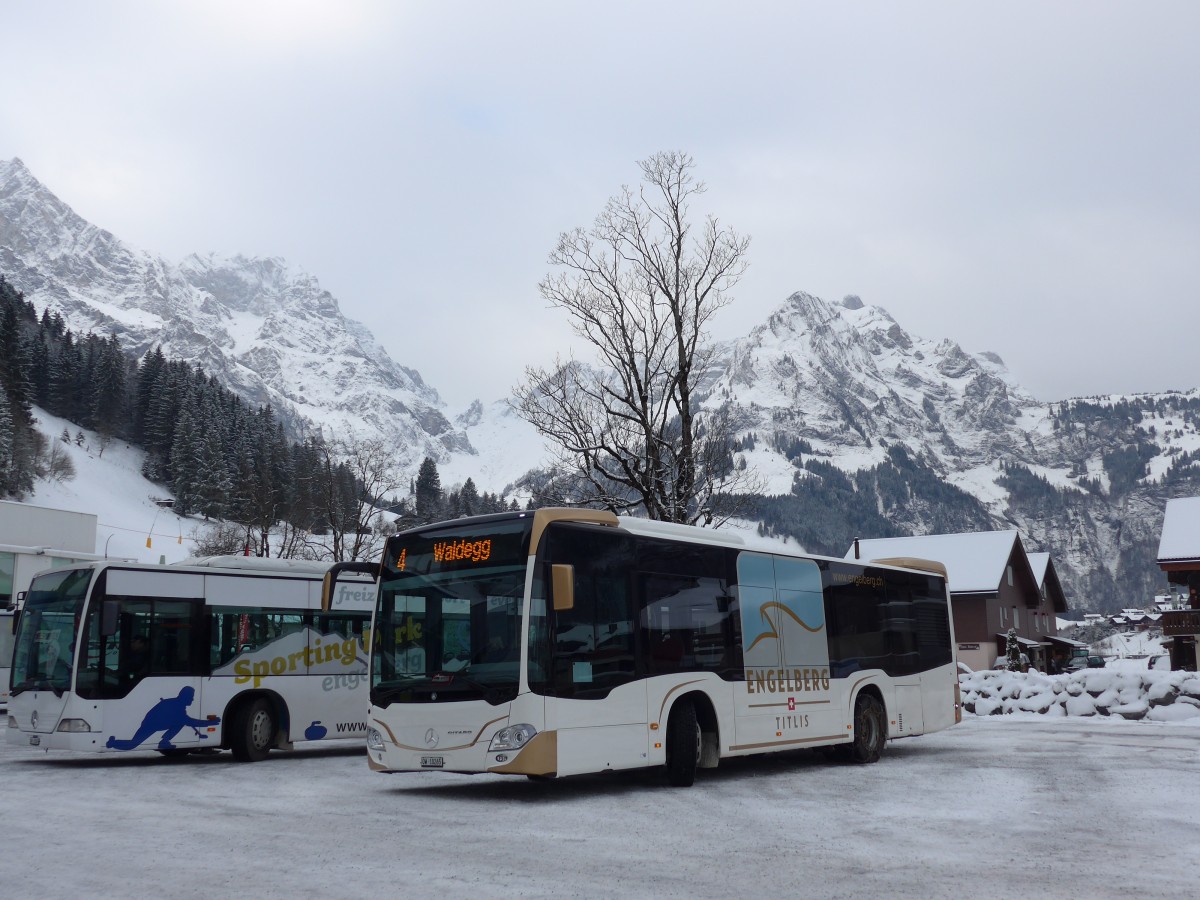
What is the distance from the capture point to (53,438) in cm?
10044

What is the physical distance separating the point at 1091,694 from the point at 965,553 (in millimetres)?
41057

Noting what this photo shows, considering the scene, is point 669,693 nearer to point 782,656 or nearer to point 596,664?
point 596,664

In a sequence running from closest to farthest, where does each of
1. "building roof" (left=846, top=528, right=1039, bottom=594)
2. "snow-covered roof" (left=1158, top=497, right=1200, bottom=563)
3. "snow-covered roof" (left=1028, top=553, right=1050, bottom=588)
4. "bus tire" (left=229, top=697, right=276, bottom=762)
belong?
"bus tire" (left=229, top=697, right=276, bottom=762), "snow-covered roof" (left=1158, top=497, right=1200, bottom=563), "building roof" (left=846, top=528, right=1039, bottom=594), "snow-covered roof" (left=1028, top=553, right=1050, bottom=588)

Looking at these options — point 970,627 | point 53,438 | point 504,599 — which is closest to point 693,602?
point 504,599

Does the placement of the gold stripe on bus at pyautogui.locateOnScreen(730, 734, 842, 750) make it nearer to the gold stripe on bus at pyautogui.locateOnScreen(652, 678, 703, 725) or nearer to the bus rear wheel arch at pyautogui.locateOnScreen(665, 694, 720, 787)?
the bus rear wheel arch at pyautogui.locateOnScreen(665, 694, 720, 787)

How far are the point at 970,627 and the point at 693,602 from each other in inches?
2088

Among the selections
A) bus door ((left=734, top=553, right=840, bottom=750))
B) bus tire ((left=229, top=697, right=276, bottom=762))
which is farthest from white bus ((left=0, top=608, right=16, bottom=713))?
bus door ((left=734, top=553, right=840, bottom=750))

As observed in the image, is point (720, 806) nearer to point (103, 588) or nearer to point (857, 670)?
point (857, 670)

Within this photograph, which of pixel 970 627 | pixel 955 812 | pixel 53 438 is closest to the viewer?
pixel 955 812

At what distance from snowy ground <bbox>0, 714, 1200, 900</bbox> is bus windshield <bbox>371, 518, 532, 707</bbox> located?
4.04 ft

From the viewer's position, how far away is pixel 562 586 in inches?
460

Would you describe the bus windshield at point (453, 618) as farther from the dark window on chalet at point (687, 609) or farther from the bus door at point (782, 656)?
the bus door at point (782, 656)

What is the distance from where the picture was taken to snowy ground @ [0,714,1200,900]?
7465 millimetres

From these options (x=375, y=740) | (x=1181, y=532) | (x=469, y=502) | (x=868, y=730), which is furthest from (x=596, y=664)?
(x=469, y=502)
